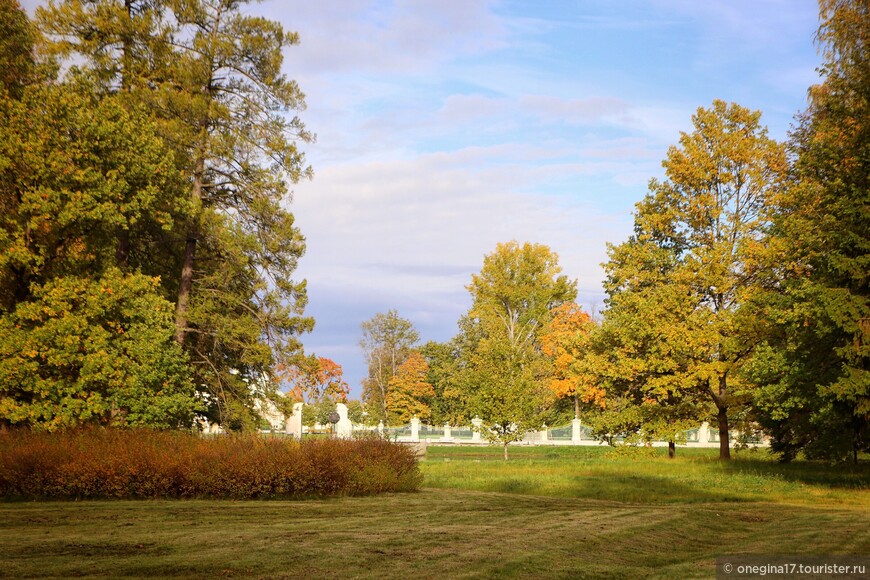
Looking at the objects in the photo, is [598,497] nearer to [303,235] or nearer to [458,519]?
[458,519]

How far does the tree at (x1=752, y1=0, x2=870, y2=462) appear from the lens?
20.7m

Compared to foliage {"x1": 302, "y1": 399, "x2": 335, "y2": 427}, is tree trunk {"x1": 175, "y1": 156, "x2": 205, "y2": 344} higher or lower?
higher

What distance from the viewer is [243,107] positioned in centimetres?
3022

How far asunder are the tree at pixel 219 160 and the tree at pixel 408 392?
38014mm

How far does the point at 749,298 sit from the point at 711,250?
3.37 m

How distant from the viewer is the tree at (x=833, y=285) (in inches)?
816

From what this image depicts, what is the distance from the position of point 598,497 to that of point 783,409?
8.10 m

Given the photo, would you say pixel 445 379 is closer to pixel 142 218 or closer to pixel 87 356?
pixel 142 218

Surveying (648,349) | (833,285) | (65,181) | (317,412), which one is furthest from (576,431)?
(65,181)

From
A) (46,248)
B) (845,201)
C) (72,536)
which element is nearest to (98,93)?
(46,248)

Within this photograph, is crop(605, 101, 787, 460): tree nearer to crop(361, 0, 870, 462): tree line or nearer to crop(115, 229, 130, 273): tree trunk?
crop(361, 0, 870, 462): tree line

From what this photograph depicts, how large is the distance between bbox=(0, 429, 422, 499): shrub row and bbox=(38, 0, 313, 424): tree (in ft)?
33.9

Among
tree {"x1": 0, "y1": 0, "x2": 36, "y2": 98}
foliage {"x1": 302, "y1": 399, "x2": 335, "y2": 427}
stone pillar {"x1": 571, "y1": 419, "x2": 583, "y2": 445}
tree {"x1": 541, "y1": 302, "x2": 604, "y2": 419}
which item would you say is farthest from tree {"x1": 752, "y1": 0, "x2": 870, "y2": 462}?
foliage {"x1": 302, "y1": 399, "x2": 335, "y2": 427}

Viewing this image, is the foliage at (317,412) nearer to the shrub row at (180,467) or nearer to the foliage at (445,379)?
the foliage at (445,379)
